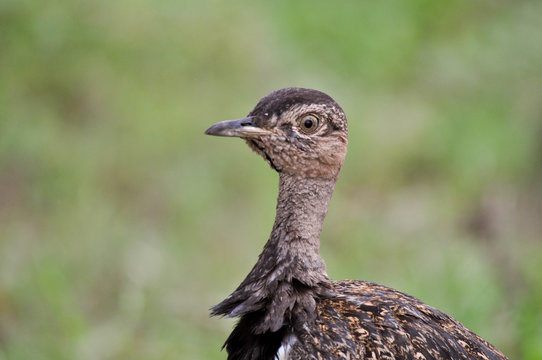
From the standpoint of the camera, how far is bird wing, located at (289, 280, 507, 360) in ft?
12.2

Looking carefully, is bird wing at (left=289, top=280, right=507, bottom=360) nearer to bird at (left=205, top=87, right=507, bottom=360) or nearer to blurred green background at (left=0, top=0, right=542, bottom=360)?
bird at (left=205, top=87, right=507, bottom=360)

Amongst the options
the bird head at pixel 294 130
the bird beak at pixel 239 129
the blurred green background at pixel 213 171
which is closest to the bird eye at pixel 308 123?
the bird head at pixel 294 130

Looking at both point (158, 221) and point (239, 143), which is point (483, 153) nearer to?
point (239, 143)

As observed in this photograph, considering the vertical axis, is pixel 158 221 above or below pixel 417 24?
below

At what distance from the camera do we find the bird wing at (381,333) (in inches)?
147

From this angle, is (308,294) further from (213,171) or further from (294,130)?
(213,171)

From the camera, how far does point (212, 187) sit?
7.74 metres

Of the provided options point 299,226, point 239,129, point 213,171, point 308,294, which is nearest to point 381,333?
point 308,294

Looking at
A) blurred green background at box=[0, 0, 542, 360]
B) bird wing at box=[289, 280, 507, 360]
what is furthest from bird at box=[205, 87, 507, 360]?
blurred green background at box=[0, 0, 542, 360]

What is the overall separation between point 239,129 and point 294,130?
0.26 metres

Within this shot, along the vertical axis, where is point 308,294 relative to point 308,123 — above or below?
below

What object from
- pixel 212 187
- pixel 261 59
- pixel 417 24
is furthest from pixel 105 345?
pixel 417 24

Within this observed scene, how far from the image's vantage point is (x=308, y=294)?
4.00 m

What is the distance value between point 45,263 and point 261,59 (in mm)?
3398
